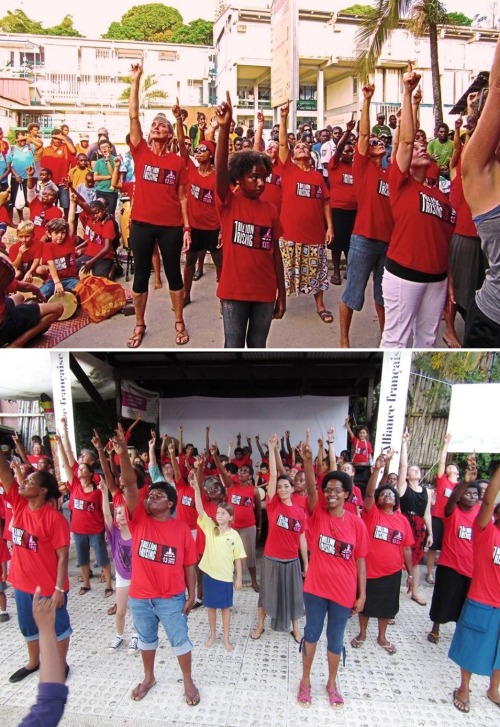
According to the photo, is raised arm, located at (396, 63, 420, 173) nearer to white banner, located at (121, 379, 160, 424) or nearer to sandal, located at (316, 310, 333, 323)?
sandal, located at (316, 310, 333, 323)

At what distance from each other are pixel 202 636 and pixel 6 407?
1839 millimetres

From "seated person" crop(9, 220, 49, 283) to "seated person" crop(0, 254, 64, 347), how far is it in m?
0.13

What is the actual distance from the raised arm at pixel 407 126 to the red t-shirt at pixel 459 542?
6.67 ft

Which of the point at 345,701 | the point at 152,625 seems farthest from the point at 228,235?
the point at 345,701

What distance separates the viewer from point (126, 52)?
1.75 meters

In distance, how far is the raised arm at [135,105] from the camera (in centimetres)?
177

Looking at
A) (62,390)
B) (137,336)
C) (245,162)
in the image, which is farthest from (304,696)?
(245,162)

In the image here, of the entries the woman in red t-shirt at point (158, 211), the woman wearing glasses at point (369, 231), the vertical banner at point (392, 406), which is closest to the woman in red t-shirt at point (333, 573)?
the vertical banner at point (392, 406)

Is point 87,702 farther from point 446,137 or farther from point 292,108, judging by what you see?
point 446,137

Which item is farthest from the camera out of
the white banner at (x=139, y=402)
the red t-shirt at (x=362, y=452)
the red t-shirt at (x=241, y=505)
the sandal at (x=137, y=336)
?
the red t-shirt at (x=362, y=452)

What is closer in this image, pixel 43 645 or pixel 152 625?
pixel 43 645

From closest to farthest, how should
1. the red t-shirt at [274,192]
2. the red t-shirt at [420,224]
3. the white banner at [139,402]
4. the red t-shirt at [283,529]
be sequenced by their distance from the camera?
the red t-shirt at [420,224] → the red t-shirt at [274,192] → the red t-shirt at [283,529] → the white banner at [139,402]

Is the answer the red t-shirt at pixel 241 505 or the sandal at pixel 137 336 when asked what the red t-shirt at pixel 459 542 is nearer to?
the red t-shirt at pixel 241 505

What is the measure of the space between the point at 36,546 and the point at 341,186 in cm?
246
